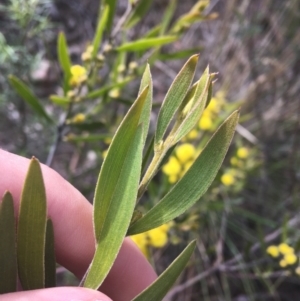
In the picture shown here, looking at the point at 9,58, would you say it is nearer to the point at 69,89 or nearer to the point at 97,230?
the point at 69,89

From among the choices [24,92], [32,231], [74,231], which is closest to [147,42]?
[24,92]

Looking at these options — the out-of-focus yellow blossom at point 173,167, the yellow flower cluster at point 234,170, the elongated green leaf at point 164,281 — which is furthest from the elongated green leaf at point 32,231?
the yellow flower cluster at point 234,170

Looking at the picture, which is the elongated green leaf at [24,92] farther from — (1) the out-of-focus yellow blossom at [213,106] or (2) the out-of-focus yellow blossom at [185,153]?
(1) the out-of-focus yellow blossom at [213,106]

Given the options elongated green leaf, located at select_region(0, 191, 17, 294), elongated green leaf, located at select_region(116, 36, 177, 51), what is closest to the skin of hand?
elongated green leaf, located at select_region(0, 191, 17, 294)

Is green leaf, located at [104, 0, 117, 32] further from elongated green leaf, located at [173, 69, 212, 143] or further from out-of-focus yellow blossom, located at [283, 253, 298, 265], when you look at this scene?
out-of-focus yellow blossom, located at [283, 253, 298, 265]

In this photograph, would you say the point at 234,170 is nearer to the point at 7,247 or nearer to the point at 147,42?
the point at 147,42
